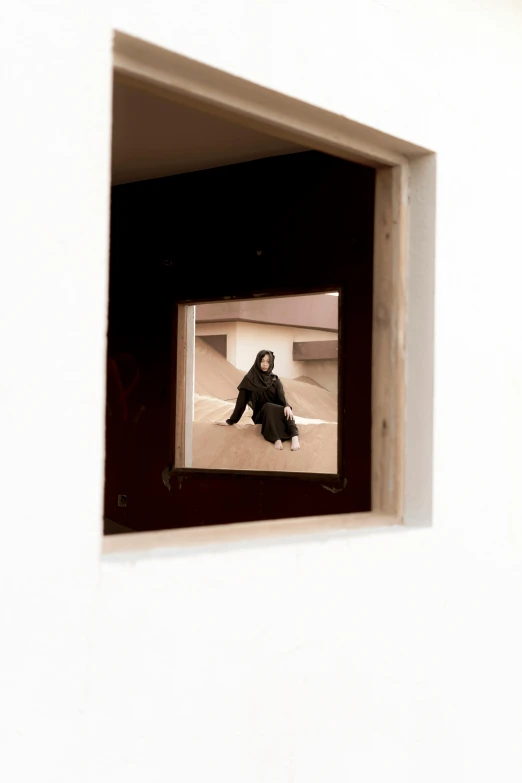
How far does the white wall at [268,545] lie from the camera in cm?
178

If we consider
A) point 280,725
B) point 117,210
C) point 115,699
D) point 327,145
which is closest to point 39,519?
point 115,699

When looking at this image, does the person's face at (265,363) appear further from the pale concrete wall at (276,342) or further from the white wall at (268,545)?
the pale concrete wall at (276,342)

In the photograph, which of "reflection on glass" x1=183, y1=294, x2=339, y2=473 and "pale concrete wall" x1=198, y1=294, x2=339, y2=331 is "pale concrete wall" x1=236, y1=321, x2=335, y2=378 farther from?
"pale concrete wall" x1=198, y1=294, x2=339, y2=331

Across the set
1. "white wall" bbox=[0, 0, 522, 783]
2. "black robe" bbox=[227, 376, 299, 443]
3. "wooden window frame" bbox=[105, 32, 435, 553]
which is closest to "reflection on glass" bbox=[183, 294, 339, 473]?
"black robe" bbox=[227, 376, 299, 443]

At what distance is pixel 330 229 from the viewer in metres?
5.16

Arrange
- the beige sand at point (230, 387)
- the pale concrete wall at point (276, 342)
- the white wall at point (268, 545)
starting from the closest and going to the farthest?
1. the white wall at point (268, 545)
2. the beige sand at point (230, 387)
3. the pale concrete wall at point (276, 342)

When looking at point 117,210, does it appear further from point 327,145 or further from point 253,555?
point 253,555

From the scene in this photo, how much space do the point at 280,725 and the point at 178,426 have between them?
3.56 metres

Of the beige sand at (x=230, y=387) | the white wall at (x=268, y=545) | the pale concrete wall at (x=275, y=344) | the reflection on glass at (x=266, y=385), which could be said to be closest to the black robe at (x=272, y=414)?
the reflection on glass at (x=266, y=385)

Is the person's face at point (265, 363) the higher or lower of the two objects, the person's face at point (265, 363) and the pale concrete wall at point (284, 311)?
the lower

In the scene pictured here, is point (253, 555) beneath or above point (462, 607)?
above

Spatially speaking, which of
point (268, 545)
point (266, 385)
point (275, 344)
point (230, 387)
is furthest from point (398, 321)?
point (275, 344)

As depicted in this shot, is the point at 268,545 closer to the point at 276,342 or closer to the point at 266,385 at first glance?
the point at 266,385

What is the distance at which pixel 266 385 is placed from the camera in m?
8.20
